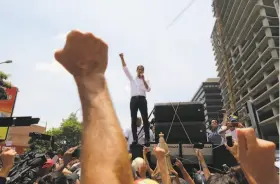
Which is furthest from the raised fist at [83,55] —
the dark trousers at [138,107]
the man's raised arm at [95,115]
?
the dark trousers at [138,107]

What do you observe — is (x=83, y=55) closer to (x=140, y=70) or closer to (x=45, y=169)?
(x=45, y=169)

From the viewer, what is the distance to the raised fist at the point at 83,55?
99 centimetres

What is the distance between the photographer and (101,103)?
98 cm

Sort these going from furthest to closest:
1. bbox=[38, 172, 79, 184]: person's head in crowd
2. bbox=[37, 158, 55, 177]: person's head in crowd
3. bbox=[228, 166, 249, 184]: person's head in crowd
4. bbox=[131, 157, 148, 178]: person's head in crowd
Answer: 1. bbox=[37, 158, 55, 177]: person's head in crowd
2. bbox=[131, 157, 148, 178]: person's head in crowd
3. bbox=[38, 172, 79, 184]: person's head in crowd
4. bbox=[228, 166, 249, 184]: person's head in crowd

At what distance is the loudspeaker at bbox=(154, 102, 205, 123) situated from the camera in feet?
17.6

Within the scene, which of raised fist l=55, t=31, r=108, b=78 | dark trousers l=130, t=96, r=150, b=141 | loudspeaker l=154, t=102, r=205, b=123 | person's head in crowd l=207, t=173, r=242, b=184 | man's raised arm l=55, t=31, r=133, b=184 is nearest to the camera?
man's raised arm l=55, t=31, r=133, b=184

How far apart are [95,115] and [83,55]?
226mm

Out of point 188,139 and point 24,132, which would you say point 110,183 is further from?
point 24,132

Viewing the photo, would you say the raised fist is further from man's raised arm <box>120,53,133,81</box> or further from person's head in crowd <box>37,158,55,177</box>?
man's raised arm <box>120,53,133,81</box>

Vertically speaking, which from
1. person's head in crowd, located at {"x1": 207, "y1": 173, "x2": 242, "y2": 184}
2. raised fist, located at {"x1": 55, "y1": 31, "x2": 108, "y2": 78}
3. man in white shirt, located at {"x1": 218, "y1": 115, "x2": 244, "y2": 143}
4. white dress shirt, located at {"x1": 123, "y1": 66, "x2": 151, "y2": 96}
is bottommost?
person's head in crowd, located at {"x1": 207, "y1": 173, "x2": 242, "y2": 184}

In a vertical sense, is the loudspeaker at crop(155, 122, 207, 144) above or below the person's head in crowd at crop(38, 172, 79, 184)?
above

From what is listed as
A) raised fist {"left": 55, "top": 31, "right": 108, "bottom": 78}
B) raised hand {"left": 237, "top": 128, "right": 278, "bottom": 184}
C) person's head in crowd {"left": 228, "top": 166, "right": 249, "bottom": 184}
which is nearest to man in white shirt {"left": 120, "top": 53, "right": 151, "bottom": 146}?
person's head in crowd {"left": 228, "top": 166, "right": 249, "bottom": 184}

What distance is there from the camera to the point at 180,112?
5.38 metres

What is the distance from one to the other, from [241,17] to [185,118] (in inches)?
1938
